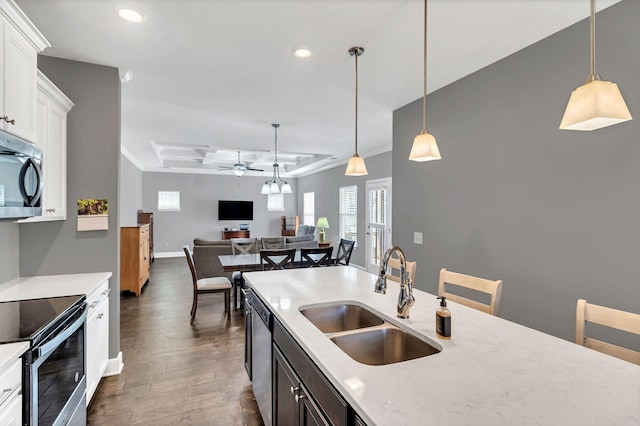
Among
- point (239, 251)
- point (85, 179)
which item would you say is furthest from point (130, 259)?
point (85, 179)

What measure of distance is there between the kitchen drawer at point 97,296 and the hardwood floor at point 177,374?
2.48 feet

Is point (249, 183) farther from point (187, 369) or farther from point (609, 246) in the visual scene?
point (609, 246)

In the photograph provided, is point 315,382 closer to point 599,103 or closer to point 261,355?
point 261,355

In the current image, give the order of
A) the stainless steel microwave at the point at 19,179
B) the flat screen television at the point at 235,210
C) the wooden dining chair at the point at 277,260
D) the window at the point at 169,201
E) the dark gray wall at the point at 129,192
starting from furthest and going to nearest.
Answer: the flat screen television at the point at 235,210 → the window at the point at 169,201 → the dark gray wall at the point at 129,192 → the wooden dining chair at the point at 277,260 → the stainless steel microwave at the point at 19,179

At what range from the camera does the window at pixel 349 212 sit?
7547 mm

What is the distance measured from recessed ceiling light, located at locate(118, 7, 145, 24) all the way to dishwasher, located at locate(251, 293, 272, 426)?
2.02 meters

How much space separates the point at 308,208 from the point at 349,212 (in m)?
2.72

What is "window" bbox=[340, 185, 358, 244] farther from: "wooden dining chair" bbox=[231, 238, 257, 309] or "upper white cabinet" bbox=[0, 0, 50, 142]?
"upper white cabinet" bbox=[0, 0, 50, 142]

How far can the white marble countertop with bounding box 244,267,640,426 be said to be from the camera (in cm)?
84

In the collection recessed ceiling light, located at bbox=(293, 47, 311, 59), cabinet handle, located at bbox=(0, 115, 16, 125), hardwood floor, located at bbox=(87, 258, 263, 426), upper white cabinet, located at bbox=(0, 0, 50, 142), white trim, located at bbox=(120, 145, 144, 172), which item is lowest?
hardwood floor, located at bbox=(87, 258, 263, 426)

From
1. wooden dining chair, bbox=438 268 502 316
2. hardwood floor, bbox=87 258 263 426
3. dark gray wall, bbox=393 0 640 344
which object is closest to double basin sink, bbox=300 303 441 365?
wooden dining chair, bbox=438 268 502 316

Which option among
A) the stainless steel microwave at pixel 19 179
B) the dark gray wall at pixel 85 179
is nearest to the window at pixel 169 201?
the dark gray wall at pixel 85 179

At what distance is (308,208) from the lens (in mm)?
10273

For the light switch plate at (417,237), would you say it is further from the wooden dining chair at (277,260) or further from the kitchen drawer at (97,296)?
the kitchen drawer at (97,296)
